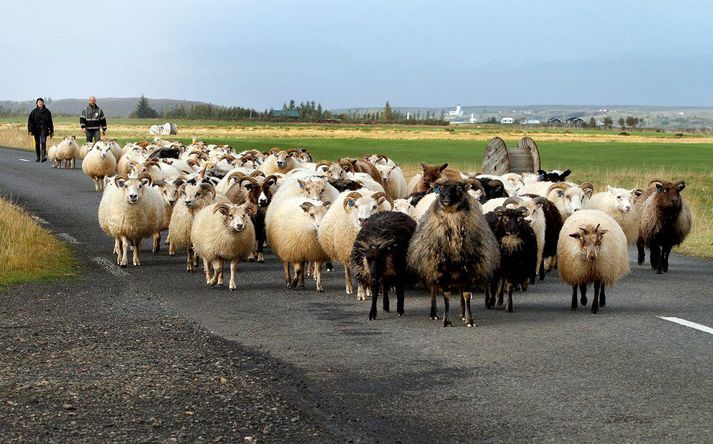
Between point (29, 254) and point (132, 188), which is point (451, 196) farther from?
point (29, 254)

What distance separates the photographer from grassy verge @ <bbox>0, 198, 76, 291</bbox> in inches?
608

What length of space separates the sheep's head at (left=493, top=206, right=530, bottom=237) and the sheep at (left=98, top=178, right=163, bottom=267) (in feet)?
20.6

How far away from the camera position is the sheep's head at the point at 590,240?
499 inches

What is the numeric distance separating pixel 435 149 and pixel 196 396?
66324mm

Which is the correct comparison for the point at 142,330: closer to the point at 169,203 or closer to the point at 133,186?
the point at 133,186

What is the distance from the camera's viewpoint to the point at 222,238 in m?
14.7

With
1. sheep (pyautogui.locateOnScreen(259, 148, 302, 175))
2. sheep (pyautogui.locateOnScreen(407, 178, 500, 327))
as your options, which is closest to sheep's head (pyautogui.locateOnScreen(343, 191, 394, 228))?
sheep (pyautogui.locateOnScreen(407, 178, 500, 327))

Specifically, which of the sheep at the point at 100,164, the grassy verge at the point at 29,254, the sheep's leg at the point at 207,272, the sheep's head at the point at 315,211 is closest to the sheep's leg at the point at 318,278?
the sheep's head at the point at 315,211

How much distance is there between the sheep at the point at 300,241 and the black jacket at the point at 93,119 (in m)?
24.4

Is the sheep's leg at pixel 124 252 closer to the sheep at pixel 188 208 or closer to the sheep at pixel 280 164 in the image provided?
the sheep at pixel 188 208

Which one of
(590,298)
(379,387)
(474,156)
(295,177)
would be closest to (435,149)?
(474,156)

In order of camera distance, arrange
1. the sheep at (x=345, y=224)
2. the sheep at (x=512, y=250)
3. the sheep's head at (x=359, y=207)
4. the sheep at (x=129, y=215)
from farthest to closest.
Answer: the sheep at (x=129, y=215) < the sheep at (x=345, y=224) < the sheep's head at (x=359, y=207) < the sheep at (x=512, y=250)

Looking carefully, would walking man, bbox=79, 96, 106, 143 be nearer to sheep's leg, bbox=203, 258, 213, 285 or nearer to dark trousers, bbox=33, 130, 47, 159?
dark trousers, bbox=33, 130, 47, 159

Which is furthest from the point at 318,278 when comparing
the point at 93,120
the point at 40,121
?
the point at 40,121
